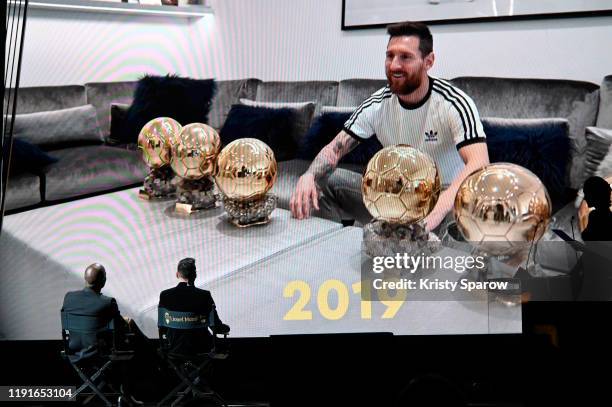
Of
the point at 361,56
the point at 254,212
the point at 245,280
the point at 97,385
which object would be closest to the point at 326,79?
the point at 361,56

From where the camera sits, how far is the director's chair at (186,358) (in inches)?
12.5

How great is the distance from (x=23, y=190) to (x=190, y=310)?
81 cm

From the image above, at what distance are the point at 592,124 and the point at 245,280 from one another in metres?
0.88

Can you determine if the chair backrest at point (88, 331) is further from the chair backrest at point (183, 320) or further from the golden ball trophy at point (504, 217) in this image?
the golden ball trophy at point (504, 217)

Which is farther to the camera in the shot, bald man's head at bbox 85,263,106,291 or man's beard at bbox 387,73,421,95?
man's beard at bbox 387,73,421,95

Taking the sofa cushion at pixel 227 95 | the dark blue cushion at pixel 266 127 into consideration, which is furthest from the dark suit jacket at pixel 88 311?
the sofa cushion at pixel 227 95

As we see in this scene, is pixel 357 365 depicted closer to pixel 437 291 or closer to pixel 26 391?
pixel 437 291

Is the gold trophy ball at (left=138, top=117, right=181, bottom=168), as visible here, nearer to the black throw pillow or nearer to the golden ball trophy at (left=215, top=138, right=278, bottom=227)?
the golden ball trophy at (left=215, top=138, right=278, bottom=227)

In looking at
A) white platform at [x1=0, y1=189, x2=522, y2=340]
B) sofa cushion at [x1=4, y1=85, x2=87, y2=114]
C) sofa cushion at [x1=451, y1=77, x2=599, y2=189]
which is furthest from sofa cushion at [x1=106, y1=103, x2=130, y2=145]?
sofa cushion at [x1=451, y1=77, x2=599, y2=189]

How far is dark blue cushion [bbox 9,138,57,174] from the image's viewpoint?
3.52ft

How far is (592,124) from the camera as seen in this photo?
917 mm

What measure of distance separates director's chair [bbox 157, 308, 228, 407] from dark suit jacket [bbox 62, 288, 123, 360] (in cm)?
4

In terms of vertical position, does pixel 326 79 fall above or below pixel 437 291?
above

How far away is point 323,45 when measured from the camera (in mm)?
1101
